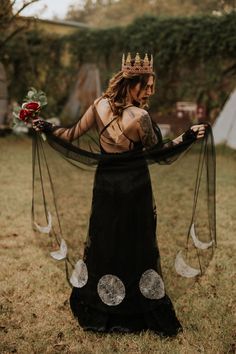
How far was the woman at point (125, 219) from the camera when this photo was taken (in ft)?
10.1

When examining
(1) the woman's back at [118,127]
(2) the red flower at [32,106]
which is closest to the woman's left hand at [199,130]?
(1) the woman's back at [118,127]

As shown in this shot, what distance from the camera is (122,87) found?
10.0 feet

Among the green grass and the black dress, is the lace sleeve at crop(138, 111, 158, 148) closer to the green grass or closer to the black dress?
the black dress

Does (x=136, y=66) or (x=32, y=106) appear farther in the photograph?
(x=32, y=106)

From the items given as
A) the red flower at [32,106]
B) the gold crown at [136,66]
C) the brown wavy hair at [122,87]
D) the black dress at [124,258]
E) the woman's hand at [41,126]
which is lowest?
the black dress at [124,258]

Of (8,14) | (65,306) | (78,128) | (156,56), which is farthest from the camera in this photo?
(156,56)

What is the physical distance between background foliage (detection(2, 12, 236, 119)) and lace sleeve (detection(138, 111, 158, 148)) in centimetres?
922

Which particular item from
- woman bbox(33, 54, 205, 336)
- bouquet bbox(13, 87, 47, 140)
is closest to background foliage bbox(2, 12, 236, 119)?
bouquet bbox(13, 87, 47, 140)

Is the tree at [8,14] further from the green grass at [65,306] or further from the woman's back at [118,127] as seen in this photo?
the woman's back at [118,127]

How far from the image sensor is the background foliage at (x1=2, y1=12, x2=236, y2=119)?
39.6 ft

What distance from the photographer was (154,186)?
367cm

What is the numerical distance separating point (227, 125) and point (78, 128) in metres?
9.00

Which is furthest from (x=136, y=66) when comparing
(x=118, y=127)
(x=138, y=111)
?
(x=118, y=127)

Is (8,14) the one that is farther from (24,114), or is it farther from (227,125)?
(24,114)
